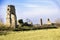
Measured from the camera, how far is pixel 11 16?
3170 cm

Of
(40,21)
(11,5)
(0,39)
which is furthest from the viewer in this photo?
(40,21)

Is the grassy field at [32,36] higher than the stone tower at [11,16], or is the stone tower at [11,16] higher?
the stone tower at [11,16]

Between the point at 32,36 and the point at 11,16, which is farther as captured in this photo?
the point at 11,16

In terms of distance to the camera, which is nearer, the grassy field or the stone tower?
the grassy field

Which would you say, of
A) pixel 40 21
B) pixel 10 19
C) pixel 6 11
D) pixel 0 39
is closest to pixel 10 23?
pixel 10 19

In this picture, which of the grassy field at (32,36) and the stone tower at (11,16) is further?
the stone tower at (11,16)

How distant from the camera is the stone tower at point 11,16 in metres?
30.4

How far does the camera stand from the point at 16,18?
31.3 m

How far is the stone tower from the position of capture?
30.4 metres

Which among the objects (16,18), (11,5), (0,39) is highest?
(11,5)

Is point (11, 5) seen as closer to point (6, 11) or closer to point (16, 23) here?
point (6, 11)

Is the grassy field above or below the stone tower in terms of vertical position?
below

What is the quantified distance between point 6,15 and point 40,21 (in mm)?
12638

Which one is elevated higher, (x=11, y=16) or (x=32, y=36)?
(x=11, y=16)
